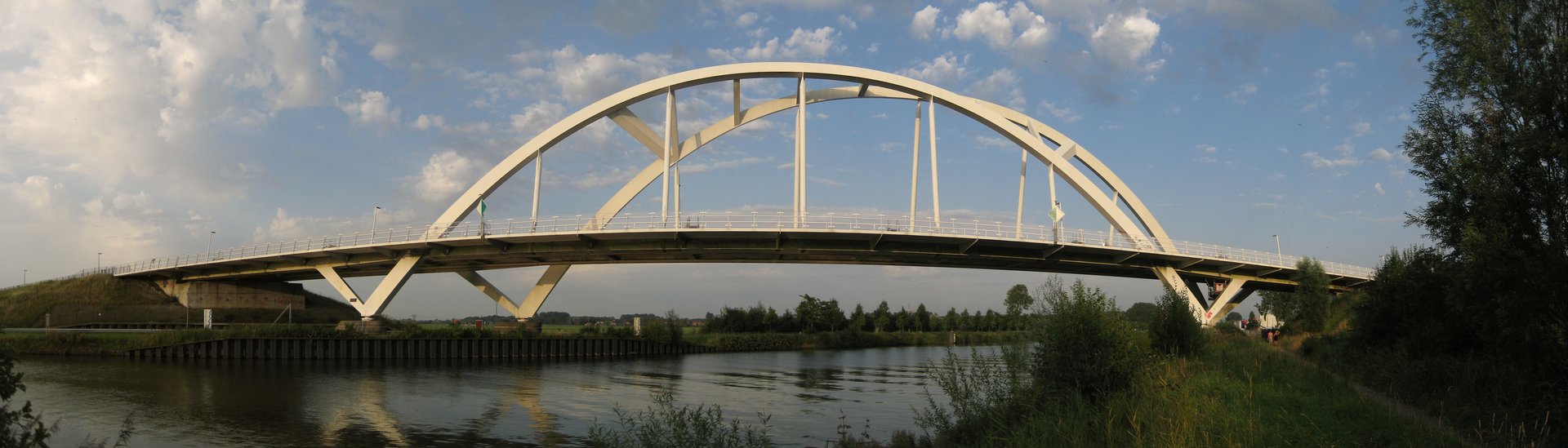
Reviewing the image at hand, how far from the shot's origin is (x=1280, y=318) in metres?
55.6

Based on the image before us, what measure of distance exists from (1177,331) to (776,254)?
Result: 68.9ft

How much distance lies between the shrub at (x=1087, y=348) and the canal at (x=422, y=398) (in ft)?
7.13

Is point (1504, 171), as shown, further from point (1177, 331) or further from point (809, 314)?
point (809, 314)

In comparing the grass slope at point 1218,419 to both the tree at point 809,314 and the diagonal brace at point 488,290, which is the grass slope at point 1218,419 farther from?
the tree at point 809,314

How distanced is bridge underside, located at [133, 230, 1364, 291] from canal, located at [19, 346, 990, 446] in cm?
514

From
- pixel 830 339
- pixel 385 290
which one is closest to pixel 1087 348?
pixel 385 290

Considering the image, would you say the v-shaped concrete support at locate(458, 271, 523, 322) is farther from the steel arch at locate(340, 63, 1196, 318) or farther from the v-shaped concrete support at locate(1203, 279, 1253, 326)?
the v-shaped concrete support at locate(1203, 279, 1253, 326)

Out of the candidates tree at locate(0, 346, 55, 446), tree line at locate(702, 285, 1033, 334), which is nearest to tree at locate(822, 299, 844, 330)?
tree line at locate(702, 285, 1033, 334)

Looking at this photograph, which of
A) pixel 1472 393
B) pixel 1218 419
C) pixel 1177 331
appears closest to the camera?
pixel 1218 419

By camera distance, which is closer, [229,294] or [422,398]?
[422,398]

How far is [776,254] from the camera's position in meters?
39.0

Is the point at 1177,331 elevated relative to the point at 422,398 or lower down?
elevated

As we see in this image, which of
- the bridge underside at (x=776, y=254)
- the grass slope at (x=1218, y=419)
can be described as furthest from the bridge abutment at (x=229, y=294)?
the grass slope at (x=1218, y=419)

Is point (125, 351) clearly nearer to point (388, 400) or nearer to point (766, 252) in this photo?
point (388, 400)
